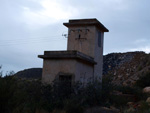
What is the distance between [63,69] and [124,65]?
2852cm

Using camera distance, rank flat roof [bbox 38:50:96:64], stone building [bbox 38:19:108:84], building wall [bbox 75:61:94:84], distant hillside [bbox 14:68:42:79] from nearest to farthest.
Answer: flat roof [bbox 38:50:96:64] < stone building [bbox 38:19:108:84] < building wall [bbox 75:61:94:84] < distant hillside [bbox 14:68:42:79]

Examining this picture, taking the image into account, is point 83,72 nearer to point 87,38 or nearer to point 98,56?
point 98,56

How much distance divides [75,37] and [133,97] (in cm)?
674

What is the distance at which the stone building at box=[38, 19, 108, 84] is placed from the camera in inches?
A: 644

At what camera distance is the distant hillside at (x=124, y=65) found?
125ft

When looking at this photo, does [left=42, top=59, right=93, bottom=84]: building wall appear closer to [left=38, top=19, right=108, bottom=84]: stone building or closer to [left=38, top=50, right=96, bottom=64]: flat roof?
[left=38, top=19, right=108, bottom=84]: stone building

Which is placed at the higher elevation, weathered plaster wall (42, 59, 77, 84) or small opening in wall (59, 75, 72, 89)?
weathered plaster wall (42, 59, 77, 84)

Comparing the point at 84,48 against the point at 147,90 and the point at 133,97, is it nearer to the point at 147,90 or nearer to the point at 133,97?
the point at 133,97

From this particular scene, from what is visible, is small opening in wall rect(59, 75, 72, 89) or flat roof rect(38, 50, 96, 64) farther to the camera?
flat roof rect(38, 50, 96, 64)

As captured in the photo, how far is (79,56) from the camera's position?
1631 centimetres

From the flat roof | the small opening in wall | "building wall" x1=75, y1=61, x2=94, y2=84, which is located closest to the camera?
the small opening in wall

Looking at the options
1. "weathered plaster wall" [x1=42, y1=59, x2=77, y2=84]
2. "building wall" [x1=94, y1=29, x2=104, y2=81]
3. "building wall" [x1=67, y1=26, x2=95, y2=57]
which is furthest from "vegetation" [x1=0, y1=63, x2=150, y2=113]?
"building wall" [x1=67, y1=26, x2=95, y2=57]

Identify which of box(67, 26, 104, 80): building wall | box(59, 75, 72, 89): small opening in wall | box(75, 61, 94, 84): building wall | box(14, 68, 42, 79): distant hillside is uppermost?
box(67, 26, 104, 80): building wall

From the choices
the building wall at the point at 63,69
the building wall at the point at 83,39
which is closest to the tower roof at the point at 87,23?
the building wall at the point at 83,39
